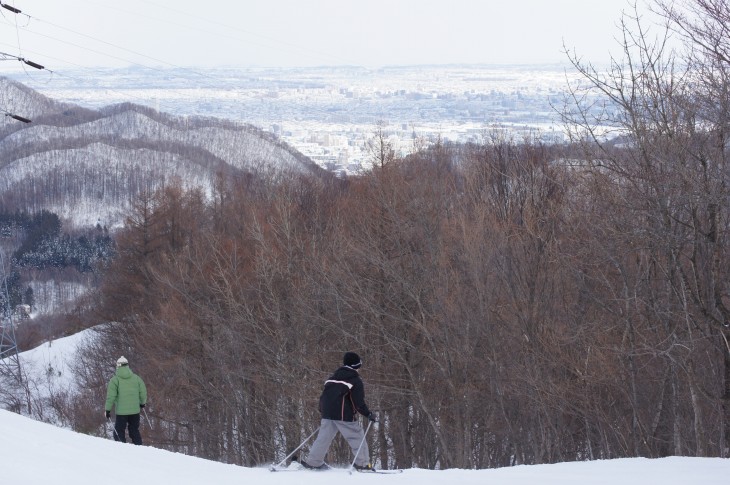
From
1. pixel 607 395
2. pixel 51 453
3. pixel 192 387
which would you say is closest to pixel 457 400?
pixel 607 395

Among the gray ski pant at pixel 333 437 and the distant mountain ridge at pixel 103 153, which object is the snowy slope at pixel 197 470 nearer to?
the gray ski pant at pixel 333 437

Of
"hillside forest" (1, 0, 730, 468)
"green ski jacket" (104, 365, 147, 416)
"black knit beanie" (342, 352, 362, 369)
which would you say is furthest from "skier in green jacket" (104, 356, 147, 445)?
"hillside forest" (1, 0, 730, 468)

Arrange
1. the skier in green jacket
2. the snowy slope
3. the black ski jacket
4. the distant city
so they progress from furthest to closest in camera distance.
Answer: the distant city < the skier in green jacket < the black ski jacket < the snowy slope

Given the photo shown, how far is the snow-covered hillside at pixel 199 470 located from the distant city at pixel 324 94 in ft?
175

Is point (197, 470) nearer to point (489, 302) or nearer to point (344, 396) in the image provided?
point (344, 396)

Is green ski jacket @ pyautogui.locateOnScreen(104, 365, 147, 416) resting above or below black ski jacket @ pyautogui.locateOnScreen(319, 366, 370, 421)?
below

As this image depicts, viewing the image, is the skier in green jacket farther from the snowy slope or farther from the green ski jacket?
the snowy slope

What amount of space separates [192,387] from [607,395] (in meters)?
14.8

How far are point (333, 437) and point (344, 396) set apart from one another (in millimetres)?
582

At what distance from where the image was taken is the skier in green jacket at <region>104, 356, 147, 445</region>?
51.0 feet

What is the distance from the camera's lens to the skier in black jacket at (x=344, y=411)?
1232cm

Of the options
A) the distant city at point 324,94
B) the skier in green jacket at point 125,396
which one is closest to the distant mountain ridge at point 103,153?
the distant city at point 324,94

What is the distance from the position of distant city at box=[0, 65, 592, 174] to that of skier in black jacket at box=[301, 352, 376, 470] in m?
52.4

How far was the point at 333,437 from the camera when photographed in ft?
40.8
